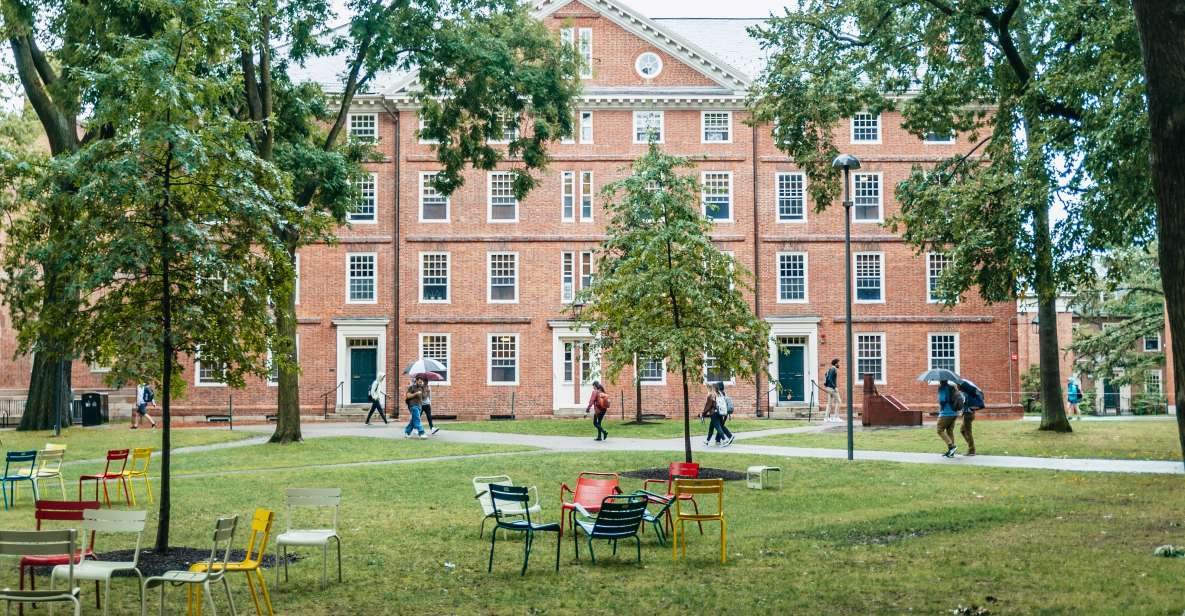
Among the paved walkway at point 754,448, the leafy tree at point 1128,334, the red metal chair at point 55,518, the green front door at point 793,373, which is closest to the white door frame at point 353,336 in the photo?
the paved walkway at point 754,448

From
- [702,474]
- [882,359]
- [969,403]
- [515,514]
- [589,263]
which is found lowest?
[702,474]

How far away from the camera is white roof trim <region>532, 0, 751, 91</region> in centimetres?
3978

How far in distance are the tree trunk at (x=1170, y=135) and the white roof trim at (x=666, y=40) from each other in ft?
110

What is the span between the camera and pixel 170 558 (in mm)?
10852

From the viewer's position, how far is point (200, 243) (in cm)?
1085

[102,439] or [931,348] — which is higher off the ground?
[931,348]

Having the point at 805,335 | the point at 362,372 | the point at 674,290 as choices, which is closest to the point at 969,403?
the point at 674,290

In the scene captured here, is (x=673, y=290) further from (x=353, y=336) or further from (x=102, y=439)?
(x=353, y=336)

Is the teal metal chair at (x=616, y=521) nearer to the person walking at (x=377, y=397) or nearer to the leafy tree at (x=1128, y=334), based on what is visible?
the person walking at (x=377, y=397)

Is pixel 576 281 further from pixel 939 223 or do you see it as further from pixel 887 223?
pixel 939 223

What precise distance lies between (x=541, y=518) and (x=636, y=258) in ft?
17.7

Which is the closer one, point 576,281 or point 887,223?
point 887,223

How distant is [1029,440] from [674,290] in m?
11.2

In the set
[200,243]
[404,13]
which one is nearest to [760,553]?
[200,243]
